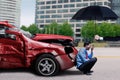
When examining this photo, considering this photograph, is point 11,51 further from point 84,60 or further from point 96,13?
→ point 96,13

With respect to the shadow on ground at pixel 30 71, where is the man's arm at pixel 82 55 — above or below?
above

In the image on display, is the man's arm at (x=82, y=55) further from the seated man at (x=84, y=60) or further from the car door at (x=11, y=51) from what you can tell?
the car door at (x=11, y=51)

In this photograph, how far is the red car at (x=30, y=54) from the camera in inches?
376

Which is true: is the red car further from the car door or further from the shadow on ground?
the shadow on ground


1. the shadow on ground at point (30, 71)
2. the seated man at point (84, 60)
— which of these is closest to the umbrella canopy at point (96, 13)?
the shadow on ground at point (30, 71)

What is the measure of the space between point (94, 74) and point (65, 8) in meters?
152

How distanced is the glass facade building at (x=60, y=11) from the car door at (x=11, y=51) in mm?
139947

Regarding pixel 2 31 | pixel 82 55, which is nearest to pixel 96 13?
pixel 82 55

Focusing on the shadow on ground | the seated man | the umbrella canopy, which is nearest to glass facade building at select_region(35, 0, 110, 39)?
the umbrella canopy

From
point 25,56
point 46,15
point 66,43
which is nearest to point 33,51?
point 25,56

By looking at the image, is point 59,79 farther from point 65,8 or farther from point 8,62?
point 65,8

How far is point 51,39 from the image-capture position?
9898 millimetres

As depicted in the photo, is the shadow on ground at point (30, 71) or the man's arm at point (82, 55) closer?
the man's arm at point (82, 55)

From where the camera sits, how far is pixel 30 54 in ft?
31.5
